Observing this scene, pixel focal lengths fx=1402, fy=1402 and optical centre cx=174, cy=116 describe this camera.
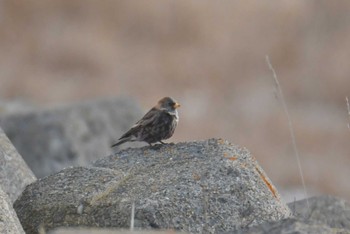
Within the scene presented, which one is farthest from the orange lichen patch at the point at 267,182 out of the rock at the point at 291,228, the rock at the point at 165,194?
the rock at the point at 291,228

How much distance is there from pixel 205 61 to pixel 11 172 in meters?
20.3

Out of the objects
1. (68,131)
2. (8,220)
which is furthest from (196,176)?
(68,131)

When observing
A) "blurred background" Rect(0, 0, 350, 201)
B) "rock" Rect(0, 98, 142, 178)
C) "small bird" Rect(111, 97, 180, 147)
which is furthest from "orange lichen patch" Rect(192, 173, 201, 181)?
"blurred background" Rect(0, 0, 350, 201)

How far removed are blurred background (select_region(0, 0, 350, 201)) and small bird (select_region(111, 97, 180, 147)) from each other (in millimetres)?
15341

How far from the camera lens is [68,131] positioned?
17.8m

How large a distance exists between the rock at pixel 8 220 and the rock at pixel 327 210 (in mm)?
2403

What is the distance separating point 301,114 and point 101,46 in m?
4.62

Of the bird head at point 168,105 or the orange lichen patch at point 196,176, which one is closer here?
the orange lichen patch at point 196,176

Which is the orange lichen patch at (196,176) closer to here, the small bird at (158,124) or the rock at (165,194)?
the rock at (165,194)

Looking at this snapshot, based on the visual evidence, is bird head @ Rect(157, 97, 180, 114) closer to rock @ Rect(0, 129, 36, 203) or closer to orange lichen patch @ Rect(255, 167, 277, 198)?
rock @ Rect(0, 129, 36, 203)

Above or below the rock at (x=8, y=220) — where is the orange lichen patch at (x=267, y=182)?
above

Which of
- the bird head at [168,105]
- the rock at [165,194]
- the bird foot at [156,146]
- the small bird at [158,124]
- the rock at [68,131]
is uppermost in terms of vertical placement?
the rock at [68,131]

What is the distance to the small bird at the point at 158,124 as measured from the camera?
10797 millimetres

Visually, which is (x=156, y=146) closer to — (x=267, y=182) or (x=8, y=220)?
(x=267, y=182)
